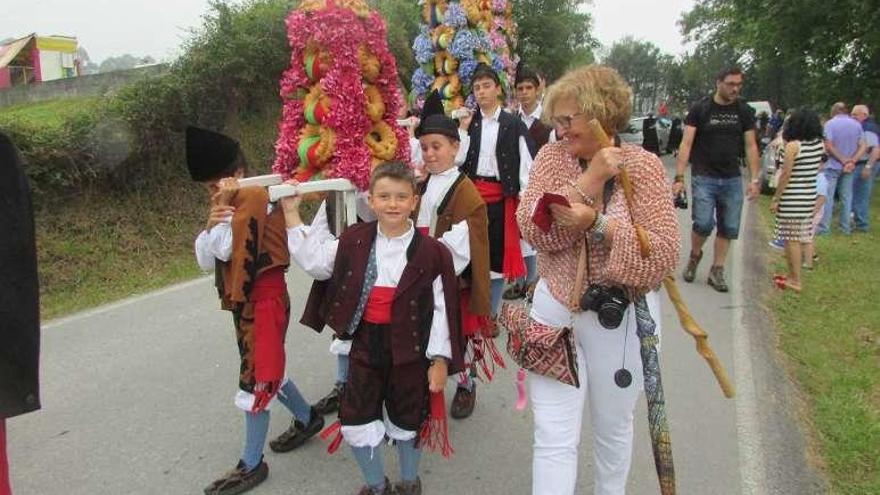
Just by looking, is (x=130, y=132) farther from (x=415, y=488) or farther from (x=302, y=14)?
(x=415, y=488)

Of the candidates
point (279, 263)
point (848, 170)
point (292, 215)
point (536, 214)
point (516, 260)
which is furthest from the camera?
point (848, 170)

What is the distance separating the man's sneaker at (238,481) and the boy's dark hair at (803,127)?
598 cm

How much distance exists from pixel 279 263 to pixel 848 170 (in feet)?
30.4

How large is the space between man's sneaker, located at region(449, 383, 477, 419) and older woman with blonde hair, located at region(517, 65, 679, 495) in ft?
4.72

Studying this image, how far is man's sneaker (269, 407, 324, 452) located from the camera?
3426 mm

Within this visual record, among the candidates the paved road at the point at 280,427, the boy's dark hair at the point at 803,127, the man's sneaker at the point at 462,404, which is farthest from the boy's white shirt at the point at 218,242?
the boy's dark hair at the point at 803,127

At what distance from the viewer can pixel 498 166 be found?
469 cm

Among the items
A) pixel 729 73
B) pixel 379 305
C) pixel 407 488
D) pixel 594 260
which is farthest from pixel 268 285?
pixel 729 73

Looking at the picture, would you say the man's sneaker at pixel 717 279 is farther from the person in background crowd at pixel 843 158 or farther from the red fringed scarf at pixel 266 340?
the red fringed scarf at pixel 266 340

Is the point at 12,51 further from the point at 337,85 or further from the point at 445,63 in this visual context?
the point at 337,85

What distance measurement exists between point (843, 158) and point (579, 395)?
29.5ft

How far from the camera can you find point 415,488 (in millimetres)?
2971

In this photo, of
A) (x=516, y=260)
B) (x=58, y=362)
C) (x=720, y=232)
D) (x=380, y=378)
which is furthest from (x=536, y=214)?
(x=720, y=232)

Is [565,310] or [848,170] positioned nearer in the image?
[565,310]
